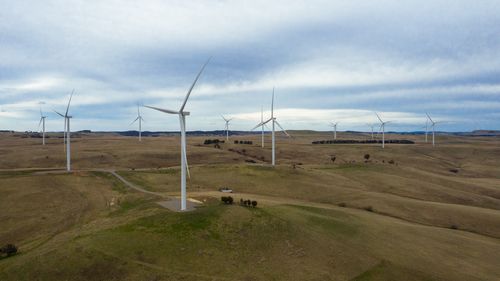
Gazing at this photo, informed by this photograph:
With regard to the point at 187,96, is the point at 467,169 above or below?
below

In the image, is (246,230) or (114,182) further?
(114,182)

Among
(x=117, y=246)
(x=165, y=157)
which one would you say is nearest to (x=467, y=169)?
(x=165, y=157)

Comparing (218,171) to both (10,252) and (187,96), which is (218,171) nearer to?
(187,96)

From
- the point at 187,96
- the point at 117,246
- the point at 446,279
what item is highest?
the point at 187,96

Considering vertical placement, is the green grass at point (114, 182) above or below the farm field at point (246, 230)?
above

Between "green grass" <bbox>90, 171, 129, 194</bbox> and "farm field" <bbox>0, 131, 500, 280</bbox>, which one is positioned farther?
"green grass" <bbox>90, 171, 129, 194</bbox>

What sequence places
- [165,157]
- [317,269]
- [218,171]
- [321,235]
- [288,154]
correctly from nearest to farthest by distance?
[317,269]
[321,235]
[218,171]
[165,157]
[288,154]

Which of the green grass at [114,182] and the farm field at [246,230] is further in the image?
the green grass at [114,182]

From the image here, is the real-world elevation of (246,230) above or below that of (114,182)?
below

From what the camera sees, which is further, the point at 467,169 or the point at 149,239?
the point at 467,169

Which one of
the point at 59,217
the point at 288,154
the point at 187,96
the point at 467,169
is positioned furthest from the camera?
the point at 288,154

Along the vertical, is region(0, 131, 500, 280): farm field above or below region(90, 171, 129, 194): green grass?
below
